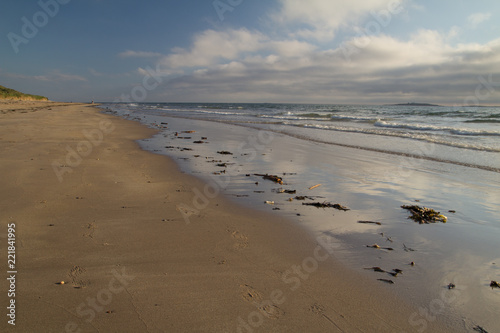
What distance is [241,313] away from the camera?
7.86 ft

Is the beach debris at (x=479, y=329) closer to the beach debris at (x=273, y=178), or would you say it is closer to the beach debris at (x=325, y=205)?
the beach debris at (x=325, y=205)

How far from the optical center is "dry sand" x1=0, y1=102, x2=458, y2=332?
7.57 feet

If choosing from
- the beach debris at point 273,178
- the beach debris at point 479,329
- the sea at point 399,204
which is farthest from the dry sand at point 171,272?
the beach debris at point 273,178

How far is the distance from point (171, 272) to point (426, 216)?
4255 millimetres

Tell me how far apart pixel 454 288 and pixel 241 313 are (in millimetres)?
2274

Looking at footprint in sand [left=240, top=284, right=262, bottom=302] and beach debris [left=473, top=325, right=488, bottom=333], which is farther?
footprint in sand [left=240, top=284, right=262, bottom=302]

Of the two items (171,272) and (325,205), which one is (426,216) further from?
(171,272)

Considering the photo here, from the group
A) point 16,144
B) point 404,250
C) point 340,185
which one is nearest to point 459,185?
point 340,185

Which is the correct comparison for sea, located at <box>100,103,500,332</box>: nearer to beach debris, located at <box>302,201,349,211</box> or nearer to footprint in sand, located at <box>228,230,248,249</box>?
beach debris, located at <box>302,201,349,211</box>

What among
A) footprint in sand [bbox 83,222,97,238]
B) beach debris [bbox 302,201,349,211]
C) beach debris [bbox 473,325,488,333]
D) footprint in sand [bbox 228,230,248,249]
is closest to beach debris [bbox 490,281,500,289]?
beach debris [bbox 473,325,488,333]

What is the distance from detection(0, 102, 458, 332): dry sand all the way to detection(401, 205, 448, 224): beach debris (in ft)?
6.80

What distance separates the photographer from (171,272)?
2.90 metres

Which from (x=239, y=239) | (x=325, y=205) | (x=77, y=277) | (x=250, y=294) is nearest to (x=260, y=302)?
(x=250, y=294)

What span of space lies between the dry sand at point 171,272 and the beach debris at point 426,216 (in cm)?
207
